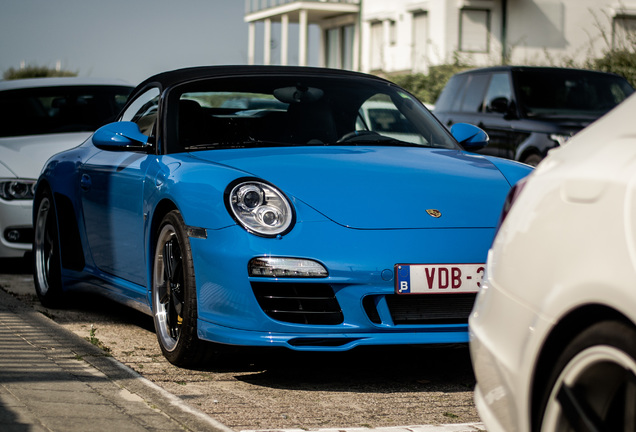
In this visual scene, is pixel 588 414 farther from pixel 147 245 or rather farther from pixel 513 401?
pixel 147 245

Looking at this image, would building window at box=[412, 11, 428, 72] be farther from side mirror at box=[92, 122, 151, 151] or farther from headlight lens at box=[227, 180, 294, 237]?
headlight lens at box=[227, 180, 294, 237]

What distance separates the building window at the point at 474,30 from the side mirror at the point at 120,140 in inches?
1232

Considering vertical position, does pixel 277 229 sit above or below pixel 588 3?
below

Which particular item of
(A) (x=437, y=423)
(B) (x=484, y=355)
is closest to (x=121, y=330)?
(A) (x=437, y=423)

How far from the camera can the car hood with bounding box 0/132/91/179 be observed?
884cm

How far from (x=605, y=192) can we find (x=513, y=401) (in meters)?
0.61

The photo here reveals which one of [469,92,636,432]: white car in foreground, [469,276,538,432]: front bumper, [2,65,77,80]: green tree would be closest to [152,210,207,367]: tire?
[469,276,538,432]: front bumper

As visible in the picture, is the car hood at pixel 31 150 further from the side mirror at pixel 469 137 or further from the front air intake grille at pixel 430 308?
the front air intake grille at pixel 430 308

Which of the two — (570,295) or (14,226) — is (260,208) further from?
(14,226)

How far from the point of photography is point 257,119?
19.3 ft

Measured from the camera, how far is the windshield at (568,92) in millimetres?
12656

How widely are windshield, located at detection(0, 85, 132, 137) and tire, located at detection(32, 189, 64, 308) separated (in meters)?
2.61

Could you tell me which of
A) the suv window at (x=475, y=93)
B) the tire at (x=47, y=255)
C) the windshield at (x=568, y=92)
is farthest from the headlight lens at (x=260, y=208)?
the suv window at (x=475, y=93)

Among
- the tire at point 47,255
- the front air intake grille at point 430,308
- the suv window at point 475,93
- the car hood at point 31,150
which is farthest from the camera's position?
the suv window at point 475,93
